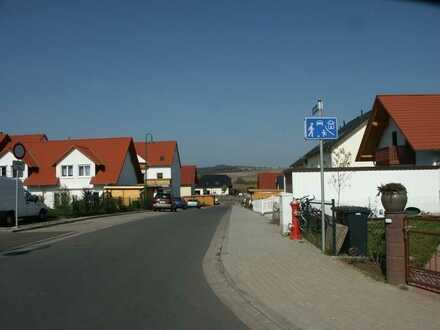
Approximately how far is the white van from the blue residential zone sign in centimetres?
1795

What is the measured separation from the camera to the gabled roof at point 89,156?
5487cm

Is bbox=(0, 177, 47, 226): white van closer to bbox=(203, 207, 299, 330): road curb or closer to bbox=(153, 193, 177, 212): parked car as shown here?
bbox=(203, 207, 299, 330): road curb

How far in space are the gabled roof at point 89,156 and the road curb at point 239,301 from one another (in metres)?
44.1

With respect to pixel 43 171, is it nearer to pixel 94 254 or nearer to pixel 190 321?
pixel 94 254

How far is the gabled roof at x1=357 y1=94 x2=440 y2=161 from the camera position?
30.2 m

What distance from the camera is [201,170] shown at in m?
182

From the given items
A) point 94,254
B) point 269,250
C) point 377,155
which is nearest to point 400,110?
point 377,155

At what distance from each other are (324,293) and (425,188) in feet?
65.7

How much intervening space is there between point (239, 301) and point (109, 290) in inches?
85.8

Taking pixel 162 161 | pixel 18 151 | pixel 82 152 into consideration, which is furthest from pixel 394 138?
pixel 162 161

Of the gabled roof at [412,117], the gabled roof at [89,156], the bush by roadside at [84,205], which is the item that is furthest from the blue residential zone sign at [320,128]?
the gabled roof at [89,156]

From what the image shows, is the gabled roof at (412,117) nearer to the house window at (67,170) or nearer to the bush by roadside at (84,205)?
the bush by roadside at (84,205)

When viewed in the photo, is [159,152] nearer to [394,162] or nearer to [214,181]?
[214,181]

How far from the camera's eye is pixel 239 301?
8.16 m
